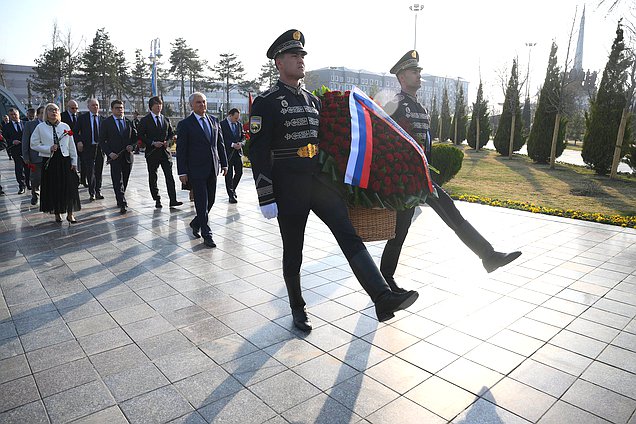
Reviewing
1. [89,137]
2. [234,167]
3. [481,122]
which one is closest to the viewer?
[89,137]

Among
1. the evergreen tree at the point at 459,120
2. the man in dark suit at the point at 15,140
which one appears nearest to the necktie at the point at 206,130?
the man in dark suit at the point at 15,140

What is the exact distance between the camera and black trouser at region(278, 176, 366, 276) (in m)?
3.22

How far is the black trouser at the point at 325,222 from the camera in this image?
3.22 metres

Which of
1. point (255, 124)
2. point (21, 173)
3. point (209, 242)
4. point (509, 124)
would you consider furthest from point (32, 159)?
point (509, 124)

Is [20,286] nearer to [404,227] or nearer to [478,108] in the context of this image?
[404,227]

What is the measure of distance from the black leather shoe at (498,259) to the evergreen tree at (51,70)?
4848cm

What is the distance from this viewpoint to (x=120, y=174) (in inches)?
354

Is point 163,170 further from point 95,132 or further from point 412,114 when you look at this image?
point 412,114

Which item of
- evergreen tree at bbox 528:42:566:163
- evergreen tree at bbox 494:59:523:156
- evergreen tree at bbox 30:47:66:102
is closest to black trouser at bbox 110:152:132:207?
evergreen tree at bbox 528:42:566:163

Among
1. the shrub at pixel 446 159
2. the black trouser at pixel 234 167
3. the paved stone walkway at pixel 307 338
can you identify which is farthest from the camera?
the shrub at pixel 446 159

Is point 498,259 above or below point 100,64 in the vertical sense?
below

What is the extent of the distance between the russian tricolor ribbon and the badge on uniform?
67 cm

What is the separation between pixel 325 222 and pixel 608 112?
17761 millimetres

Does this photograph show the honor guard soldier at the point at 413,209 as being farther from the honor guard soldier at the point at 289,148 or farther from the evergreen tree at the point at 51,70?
the evergreen tree at the point at 51,70
